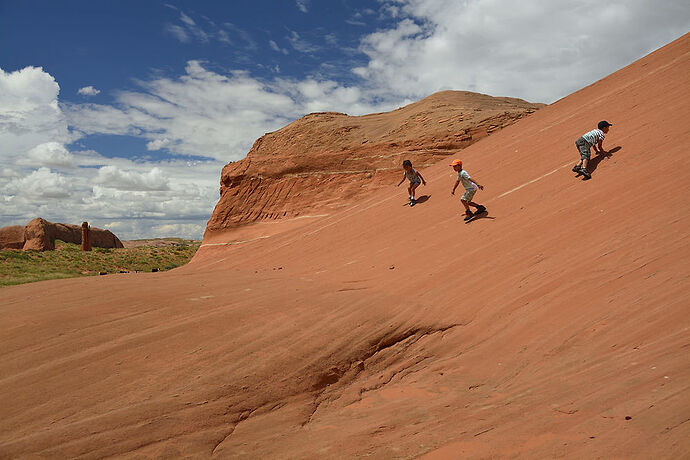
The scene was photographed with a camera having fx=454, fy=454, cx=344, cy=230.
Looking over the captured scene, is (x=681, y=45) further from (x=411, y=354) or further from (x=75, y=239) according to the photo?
(x=75, y=239)

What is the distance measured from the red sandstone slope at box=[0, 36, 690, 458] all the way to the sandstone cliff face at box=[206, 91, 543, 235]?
35.8 feet

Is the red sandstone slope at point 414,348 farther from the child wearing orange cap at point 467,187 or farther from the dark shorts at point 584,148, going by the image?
the child wearing orange cap at point 467,187

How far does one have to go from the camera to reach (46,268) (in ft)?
90.7

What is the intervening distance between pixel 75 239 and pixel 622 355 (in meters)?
56.9

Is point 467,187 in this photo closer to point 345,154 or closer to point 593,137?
point 593,137

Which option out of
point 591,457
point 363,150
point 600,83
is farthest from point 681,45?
point 591,457

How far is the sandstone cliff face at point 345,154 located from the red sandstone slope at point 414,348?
430 inches

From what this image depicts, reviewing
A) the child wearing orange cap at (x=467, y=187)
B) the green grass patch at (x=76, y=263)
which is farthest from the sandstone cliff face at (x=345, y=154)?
the green grass patch at (x=76, y=263)

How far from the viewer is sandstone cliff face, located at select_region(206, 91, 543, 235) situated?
61.8 ft

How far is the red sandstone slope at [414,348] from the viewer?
3.08 meters

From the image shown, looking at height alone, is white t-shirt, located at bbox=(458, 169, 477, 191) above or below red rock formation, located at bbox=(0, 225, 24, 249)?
below

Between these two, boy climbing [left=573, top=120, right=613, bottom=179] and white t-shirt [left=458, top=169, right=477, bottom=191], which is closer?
boy climbing [left=573, top=120, right=613, bottom=179]

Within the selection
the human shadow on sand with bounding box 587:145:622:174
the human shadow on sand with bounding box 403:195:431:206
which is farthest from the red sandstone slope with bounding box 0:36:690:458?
the human shadow on sand with bounding box 403:195:431:206

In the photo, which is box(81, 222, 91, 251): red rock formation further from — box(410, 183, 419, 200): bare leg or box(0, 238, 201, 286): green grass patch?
box(410, 183, 419, 200): bare leg
